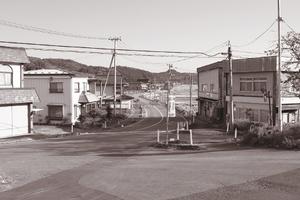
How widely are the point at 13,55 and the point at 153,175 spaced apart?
79.4ft

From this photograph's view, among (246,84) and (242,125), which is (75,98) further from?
(242,125)

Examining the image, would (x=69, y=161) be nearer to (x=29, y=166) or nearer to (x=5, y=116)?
(x=29, y=166)

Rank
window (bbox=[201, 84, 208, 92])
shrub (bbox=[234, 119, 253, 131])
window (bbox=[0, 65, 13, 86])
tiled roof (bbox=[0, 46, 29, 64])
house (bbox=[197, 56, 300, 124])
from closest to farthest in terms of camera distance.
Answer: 1. tiled roof (bbox=[0, 46, 29, 64])
2. window (bbox=[0, 65, 13, 86])
3. shrub (bbox=[234, 119, 253, 131])
4. house (bbox=[197, 56, 300, 124])
5. window (bbox=[201, 84, 208, 92])

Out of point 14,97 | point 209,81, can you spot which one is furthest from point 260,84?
point 14,97

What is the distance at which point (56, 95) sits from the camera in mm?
47344

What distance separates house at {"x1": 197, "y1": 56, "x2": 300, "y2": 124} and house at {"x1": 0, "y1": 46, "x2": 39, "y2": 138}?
1933cm

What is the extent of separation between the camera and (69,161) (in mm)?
18047

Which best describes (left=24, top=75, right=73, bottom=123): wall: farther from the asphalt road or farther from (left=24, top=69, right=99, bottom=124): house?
the asphalt road

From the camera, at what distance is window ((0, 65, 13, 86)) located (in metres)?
34.0

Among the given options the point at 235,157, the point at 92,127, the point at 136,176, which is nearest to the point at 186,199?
the point at 136,176

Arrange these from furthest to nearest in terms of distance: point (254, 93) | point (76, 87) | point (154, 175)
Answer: point (76, 87) → point (254, 93) → point (154, 175)

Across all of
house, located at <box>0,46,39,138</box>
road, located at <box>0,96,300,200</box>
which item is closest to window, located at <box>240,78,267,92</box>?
road, located at <box>0,96,300,200</box>

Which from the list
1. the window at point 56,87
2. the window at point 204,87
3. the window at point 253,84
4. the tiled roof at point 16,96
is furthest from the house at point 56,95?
the window at point 253,84

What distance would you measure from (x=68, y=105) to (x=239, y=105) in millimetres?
18952
